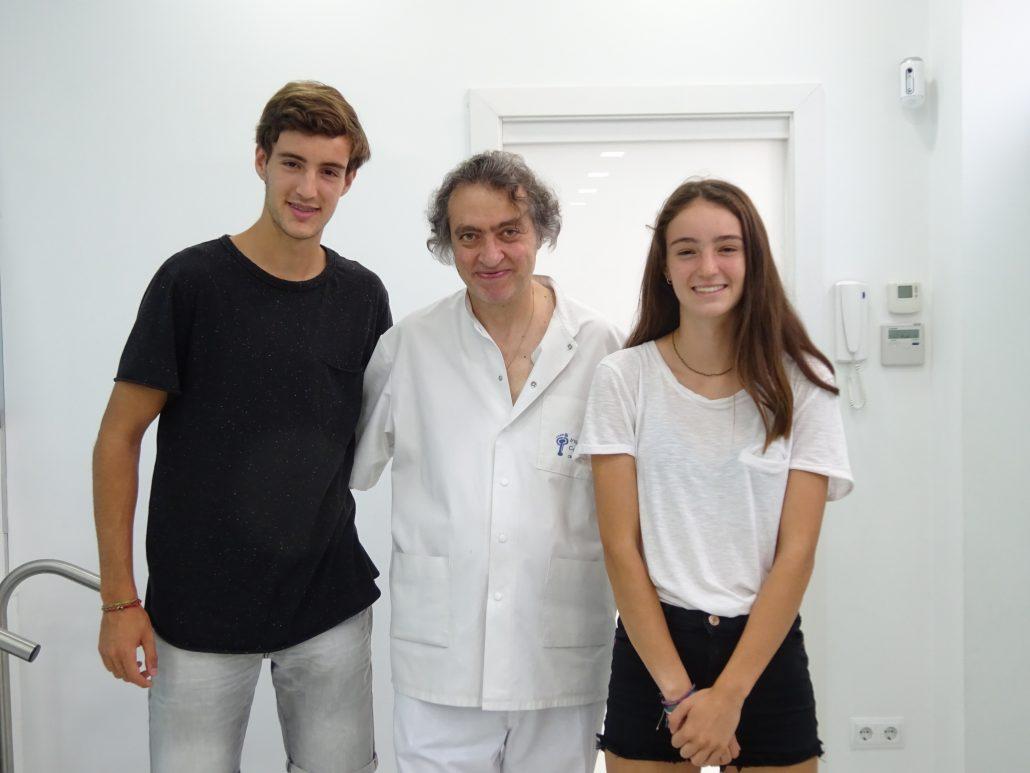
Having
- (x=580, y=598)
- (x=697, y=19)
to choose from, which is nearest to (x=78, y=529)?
(x=580, y=598)

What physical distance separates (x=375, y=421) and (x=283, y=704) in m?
0.59

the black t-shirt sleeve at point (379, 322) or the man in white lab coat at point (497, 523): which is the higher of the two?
the black t-shirt sleeve at point (379, 322)

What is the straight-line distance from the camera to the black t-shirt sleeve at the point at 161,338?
1594 mm

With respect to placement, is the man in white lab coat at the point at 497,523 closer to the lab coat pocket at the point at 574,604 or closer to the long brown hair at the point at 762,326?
the lab coat pocket at the point at 574,604

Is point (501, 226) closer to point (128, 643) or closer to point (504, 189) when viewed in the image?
point (504, 189)

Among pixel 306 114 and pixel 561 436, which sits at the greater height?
pixel 306 114

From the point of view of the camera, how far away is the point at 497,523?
1627mm

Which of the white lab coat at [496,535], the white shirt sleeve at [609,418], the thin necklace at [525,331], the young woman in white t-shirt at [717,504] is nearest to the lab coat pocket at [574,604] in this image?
the white lab coat at [496,535]

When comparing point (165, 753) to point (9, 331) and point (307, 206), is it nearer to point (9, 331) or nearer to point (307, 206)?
point (307, 206)

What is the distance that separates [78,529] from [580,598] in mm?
1741

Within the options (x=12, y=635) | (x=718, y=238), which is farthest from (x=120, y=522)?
(x=718, y=238)

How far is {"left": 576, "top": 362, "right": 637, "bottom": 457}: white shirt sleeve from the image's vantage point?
1.52 m

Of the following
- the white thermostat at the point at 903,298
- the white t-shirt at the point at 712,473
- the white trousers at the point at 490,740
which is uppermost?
the white thermostat at the point at 903,298

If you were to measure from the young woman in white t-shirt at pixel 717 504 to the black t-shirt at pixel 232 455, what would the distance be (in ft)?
1.79
